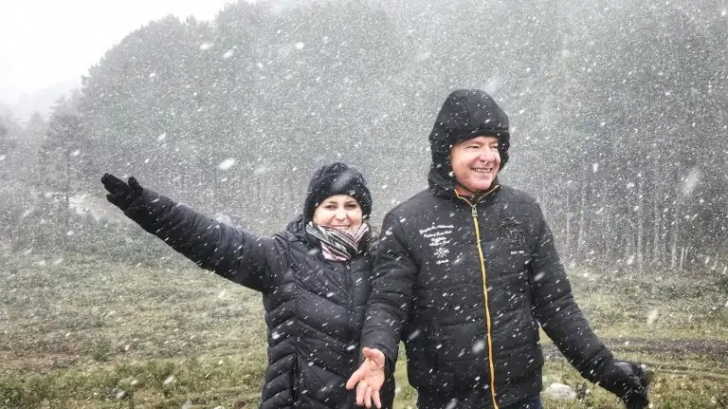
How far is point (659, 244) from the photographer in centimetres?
2780

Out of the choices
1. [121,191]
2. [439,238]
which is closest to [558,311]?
[439,238]

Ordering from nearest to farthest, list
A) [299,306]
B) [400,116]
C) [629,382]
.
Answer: [629,382] → [299,306] → [400,116]

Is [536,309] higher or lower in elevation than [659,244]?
higher

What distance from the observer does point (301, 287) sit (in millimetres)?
3041

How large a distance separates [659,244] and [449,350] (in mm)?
29007

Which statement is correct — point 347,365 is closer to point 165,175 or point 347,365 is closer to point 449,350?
point 449,350

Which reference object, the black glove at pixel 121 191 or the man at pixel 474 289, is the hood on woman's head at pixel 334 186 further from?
the black glove at pixel 121 191

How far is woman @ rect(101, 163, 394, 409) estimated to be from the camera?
2.92m

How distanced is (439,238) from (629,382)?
1165 mm

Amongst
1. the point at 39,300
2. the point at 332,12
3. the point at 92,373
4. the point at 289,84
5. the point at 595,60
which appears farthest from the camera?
the point at 332,12

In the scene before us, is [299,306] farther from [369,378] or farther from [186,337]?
[186,337]

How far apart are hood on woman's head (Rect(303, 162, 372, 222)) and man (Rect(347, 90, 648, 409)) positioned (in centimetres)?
44

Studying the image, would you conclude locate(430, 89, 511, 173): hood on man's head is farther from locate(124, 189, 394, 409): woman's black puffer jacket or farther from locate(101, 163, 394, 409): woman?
locate(124, 189, 394, 409): woman's black puffer jacket

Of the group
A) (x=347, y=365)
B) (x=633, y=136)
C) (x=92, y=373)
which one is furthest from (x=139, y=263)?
(x=347, y=365)
